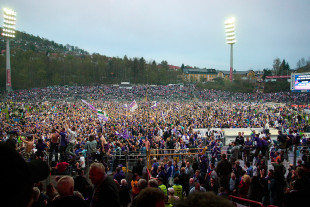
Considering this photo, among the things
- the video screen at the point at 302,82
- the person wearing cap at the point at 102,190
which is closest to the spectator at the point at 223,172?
the person wearing cap at the point at 102,190

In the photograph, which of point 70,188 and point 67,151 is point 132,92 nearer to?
point 67,151

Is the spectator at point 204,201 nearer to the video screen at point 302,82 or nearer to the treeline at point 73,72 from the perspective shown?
the video screen at point 302,82

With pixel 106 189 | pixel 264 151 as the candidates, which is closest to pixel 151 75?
pixel 264 151

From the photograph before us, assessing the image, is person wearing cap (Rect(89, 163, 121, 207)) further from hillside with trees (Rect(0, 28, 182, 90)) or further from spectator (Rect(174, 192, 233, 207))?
hillside with trees (Rect(0, 28, 182, 90))

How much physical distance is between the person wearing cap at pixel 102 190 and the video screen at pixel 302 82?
4366 cm

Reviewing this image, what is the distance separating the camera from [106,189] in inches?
110

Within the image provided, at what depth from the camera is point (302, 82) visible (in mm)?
38500

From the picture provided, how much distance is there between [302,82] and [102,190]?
44015 mm

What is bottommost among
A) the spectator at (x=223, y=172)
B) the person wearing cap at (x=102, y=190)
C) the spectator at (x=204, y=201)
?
the spectator at (x=223, y=172)

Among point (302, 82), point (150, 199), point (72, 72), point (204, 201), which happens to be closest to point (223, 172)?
point (150, 199)

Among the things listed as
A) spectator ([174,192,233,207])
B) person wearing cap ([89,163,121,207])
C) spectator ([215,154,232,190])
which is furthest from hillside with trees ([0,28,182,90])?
spectator ([174,192,233,207])

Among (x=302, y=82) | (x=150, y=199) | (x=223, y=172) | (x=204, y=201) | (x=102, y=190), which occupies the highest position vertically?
(x=302, y=82)

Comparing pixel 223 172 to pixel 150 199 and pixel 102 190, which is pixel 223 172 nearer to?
pixel 102 190

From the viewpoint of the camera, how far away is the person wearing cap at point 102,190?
2744 millimetres
